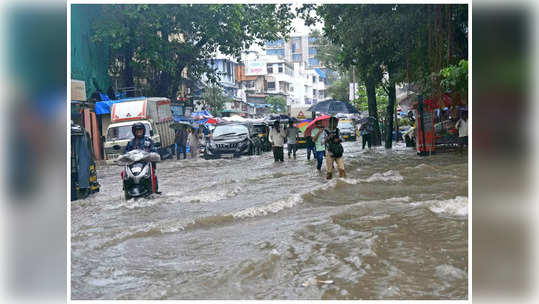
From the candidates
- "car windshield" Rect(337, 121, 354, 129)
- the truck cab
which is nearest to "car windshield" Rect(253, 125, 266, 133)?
the truck cab

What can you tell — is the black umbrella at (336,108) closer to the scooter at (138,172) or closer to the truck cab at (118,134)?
the truck cab at (118,134)

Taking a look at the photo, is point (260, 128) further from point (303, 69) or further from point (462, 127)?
point (303, 69)

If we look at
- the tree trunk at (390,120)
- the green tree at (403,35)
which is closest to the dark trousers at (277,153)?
the green tree at (403,35)

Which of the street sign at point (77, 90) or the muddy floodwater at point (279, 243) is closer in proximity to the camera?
the muddy floodwater at point (279, 243)

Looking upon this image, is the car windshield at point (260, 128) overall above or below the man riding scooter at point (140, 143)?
above

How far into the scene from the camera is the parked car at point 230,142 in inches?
838

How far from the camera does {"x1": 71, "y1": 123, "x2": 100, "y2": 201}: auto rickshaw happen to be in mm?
9602

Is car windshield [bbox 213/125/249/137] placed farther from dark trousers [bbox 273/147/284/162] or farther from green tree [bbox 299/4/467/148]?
green tree [bbox 299/4/467/148]

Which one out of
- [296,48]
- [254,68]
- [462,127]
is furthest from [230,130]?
[296,48]

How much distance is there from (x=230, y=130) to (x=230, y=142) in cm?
114

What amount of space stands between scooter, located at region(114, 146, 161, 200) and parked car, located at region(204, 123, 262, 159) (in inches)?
457

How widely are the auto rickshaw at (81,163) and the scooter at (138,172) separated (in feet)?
3.12

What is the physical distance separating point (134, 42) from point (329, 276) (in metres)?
20.0

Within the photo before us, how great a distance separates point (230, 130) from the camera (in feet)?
73.4
